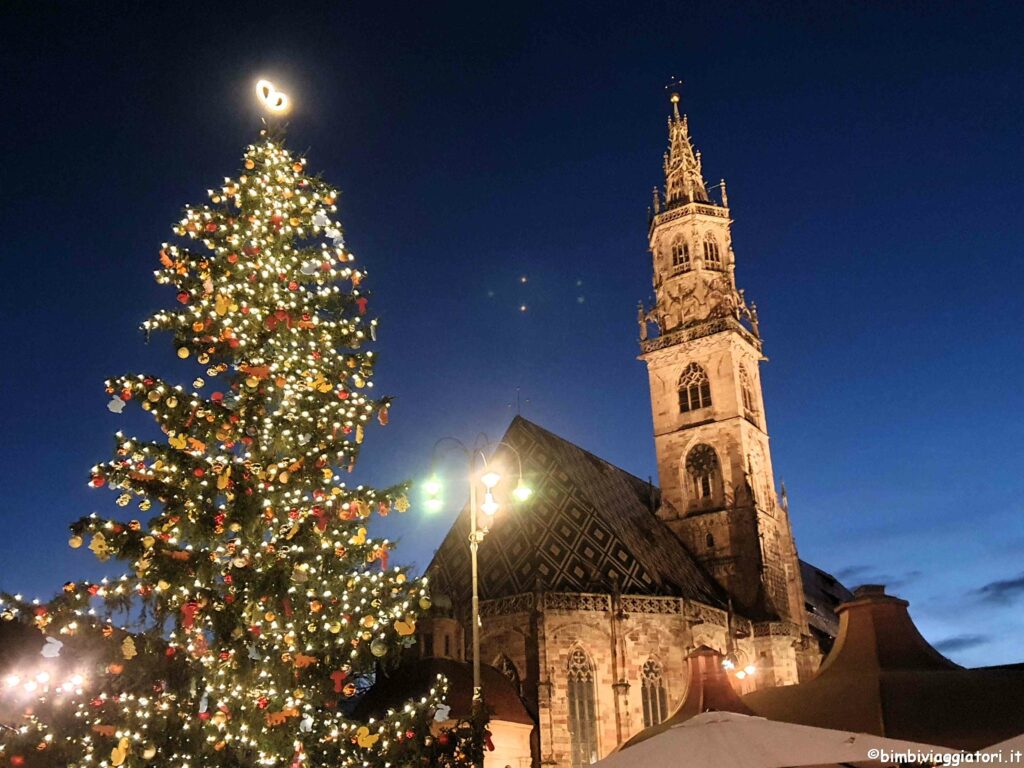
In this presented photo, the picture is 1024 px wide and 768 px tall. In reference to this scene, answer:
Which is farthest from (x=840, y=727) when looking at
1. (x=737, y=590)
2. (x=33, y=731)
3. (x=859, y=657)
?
(x=737, y=590)

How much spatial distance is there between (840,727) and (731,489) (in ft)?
98.9

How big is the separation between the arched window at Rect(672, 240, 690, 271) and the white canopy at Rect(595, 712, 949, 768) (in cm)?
3738

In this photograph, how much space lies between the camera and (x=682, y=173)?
47188mm

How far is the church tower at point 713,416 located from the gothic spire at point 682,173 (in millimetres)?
175

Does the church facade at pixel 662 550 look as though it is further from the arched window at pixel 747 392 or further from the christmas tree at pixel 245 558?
the christmas tree at pixel 245 558

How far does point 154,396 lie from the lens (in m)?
10.9

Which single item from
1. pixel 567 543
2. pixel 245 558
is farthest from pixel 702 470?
pixel 245 558

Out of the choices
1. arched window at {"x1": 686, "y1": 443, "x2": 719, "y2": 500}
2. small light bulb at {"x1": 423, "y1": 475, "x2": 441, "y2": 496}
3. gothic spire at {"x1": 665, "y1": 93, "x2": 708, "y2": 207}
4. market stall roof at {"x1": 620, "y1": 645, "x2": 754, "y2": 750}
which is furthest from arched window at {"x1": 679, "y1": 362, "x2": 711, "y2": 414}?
small light bulb at {"x1": 423, "y1": 475, "x2": 441, "y2": 496}

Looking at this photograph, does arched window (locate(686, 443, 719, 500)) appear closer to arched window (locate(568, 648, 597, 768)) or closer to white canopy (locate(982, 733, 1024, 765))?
arched window (locate(568, 648, 597, 768))

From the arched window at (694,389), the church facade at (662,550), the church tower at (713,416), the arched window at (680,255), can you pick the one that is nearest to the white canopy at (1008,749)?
the church facade at (662,550)

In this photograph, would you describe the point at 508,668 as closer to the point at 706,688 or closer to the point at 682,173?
the point at 706,688

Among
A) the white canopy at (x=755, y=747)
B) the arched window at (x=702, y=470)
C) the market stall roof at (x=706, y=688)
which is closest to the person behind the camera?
the white canopy at (x=755, y=747)

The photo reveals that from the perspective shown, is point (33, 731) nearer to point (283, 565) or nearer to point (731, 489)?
point (283, 565)

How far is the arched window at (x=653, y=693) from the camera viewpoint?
99.2 feet
